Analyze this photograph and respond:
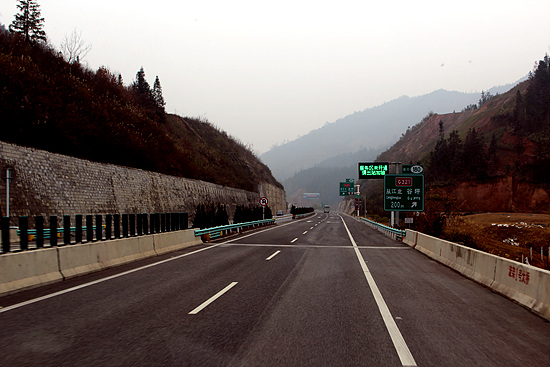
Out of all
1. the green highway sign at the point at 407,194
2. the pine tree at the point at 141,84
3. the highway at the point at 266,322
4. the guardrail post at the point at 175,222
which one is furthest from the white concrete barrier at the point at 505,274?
the pine tree at the point at 141,84

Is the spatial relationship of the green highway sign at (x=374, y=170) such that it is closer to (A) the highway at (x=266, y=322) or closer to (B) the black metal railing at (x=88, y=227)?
(B) the black metal railing at (x=88, y=227)

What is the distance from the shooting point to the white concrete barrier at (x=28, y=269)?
7.90 metres

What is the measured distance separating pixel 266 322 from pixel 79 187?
23703mm

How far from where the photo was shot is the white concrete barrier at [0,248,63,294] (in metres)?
7.90

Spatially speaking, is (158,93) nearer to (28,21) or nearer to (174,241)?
(28,21)

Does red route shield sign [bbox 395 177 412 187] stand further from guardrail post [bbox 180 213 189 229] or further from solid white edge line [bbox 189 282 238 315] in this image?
solid white edge line [bbox 189 282 238 315]

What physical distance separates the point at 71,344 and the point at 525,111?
105442 millimetres

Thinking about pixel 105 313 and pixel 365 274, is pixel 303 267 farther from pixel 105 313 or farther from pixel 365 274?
pixel 105 313

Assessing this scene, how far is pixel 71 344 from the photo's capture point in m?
4.90

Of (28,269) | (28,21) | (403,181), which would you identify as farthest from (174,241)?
(28,21)

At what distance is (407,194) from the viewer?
2584 centimetres

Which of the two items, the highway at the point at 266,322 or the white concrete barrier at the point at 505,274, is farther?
the white concrete barrier at the point at 505,274

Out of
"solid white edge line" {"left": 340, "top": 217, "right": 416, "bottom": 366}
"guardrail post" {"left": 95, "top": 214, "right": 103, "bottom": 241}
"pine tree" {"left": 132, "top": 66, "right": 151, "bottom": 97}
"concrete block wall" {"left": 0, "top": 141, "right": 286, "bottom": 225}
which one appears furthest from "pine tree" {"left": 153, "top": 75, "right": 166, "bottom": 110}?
"solid white edge line" {"left": 340, "top": 217, "right": 416, "bottom": 366}

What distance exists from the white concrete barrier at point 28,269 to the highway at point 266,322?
0.99 ft
